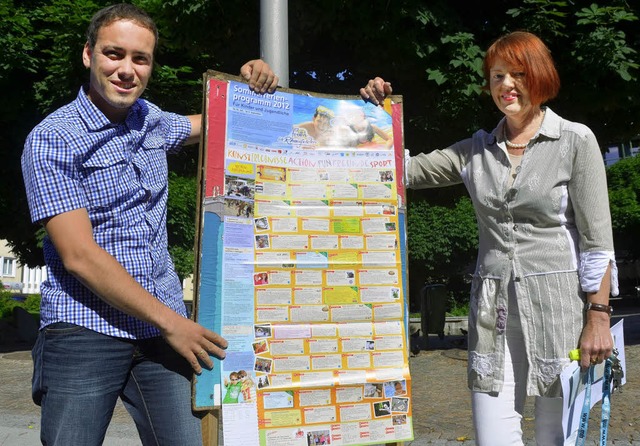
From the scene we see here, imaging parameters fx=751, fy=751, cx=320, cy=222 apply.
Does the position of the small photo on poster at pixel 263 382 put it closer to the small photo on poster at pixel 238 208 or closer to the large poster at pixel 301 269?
the large poster at pixel 301 269

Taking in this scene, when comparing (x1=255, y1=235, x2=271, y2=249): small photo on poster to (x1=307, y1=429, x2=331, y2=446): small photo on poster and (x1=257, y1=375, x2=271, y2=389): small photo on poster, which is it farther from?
(x1=307, y1=429, x2=331, y2=446): small photo on poster

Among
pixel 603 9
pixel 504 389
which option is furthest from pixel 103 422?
pixel 603 9

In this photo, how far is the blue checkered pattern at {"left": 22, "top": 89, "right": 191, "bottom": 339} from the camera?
2.18 metres

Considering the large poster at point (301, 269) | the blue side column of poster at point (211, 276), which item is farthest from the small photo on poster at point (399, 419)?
the blue side column of poster at point (211, 276)

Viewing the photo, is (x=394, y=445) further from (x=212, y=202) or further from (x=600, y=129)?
(x=600, y=129)

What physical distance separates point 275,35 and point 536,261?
2.15 m

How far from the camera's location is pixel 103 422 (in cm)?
231

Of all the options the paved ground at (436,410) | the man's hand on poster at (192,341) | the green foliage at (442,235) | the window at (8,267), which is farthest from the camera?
the window at (8,267)

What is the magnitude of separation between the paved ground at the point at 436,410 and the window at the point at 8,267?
5729 centimetres

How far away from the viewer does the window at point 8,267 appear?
212ft

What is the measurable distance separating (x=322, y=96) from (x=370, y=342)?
1065 millimetres

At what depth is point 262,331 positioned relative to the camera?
9.56 ft

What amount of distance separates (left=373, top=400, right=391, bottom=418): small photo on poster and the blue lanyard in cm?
74

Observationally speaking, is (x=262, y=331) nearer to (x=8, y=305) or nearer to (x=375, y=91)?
(x=375, y=91)
